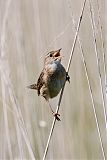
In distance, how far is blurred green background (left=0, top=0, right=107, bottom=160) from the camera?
3270 millimetres

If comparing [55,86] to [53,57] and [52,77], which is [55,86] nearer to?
[52,77]

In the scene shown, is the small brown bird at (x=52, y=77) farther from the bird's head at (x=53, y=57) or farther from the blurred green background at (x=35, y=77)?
the blurred green background at (x=35, y=77)

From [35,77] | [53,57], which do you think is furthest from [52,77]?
[35,77]

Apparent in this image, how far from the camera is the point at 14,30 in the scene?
133 inches

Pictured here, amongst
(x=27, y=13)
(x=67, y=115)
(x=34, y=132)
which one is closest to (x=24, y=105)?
(x=34, y=132)

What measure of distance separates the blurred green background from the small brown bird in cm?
12

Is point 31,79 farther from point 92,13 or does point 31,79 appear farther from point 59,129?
point 92,13

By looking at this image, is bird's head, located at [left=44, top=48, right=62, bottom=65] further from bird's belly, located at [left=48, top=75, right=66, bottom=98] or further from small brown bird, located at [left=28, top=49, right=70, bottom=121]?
bird's belly, located at [left=48, top=75, right=66, bottom=98]

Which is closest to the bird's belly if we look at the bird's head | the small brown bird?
the small brown bird

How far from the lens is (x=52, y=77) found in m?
3.13

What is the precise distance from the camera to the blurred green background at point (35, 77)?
3.27 m

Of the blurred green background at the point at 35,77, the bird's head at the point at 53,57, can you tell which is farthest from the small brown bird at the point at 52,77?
the blurred green background at the point at 35,77

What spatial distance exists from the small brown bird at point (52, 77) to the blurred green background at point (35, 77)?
0.38 ft

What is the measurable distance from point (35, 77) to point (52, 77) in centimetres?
78
